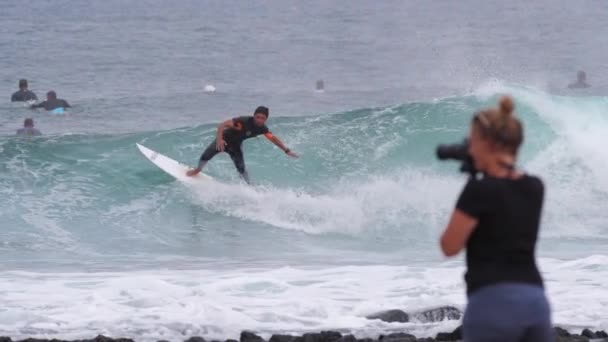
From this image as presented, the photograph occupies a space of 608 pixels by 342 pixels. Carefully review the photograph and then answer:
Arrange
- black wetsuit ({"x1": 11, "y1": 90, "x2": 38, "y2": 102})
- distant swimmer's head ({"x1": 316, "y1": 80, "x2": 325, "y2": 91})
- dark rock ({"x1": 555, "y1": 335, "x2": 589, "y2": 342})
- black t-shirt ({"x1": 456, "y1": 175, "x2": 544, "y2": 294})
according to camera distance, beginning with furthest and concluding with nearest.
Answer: distant swimmer's head ({"x1": 316, "y1": 80, "x2": 325, "y2": 91})
black wetsuit ({"x1": 11, "y1": 90, "x2": 38, "y2": 102})
dark rock ({"x1": 555, "y1": 335, "x2": 589, "y2": 342})
black t-shirt ({"x1": 456, "y1": 175, "x2": 544, "y2": 294})

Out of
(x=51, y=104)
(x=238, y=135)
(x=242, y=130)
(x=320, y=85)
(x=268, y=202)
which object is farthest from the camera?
(x=320, y=85)

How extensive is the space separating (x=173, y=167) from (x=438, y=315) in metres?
8.80

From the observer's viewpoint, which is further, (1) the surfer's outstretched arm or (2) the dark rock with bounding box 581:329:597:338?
(1) the surfer's outstretched arm

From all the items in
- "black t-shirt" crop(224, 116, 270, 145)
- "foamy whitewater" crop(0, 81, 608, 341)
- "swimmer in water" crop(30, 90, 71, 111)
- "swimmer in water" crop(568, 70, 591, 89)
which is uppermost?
"swimmer in water" crop(568, 70, 591, 89)

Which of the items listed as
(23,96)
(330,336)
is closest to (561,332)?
(330,336)

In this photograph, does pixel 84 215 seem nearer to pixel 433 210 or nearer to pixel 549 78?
pixel 433 210

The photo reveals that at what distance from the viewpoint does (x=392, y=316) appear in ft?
28.9

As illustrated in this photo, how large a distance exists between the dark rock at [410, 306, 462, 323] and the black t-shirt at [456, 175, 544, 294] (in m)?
4.28

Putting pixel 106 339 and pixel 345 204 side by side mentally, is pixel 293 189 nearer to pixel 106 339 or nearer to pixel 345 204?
pixel 345 204

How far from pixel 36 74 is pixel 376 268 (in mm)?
29435

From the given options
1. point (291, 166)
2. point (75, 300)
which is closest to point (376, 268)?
point (75, 300)

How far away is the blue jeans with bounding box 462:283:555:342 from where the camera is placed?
442 centimetres

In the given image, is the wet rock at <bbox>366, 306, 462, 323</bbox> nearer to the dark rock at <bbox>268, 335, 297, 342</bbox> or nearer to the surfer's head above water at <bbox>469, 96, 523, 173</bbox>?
the dark rock at <bbox>268, 335, 297, 342</bbox>

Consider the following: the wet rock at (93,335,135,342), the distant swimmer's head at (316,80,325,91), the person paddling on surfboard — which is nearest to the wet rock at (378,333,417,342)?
the wet rock at (93,335,135,342)
